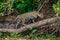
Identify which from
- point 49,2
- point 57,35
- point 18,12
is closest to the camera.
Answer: point 57,35

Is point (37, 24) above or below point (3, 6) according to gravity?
below

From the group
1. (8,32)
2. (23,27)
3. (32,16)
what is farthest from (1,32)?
(32,16)

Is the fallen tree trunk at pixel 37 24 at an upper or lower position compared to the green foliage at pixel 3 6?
lower

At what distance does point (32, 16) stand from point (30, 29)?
0.60 m

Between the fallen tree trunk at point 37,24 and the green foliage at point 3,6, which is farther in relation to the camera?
the green foliage at point 3,6

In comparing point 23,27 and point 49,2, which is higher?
point 49,2

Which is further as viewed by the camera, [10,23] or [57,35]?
[10,23]

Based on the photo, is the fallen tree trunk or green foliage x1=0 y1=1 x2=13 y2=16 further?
green foliage x1=0 y1=1 x2=13 y2=16

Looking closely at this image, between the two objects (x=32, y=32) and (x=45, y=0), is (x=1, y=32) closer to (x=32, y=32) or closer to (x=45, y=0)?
(x=32, y=32)

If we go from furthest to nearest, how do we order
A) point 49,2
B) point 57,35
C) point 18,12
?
point 18,12 → point 49,2 → point 57,35

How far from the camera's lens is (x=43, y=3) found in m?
7.50

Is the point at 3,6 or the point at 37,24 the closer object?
the point at 37,24

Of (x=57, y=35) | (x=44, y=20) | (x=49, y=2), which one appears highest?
(x=49, y=2)

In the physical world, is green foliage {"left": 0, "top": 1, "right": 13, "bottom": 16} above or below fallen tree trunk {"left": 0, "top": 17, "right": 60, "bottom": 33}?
above
